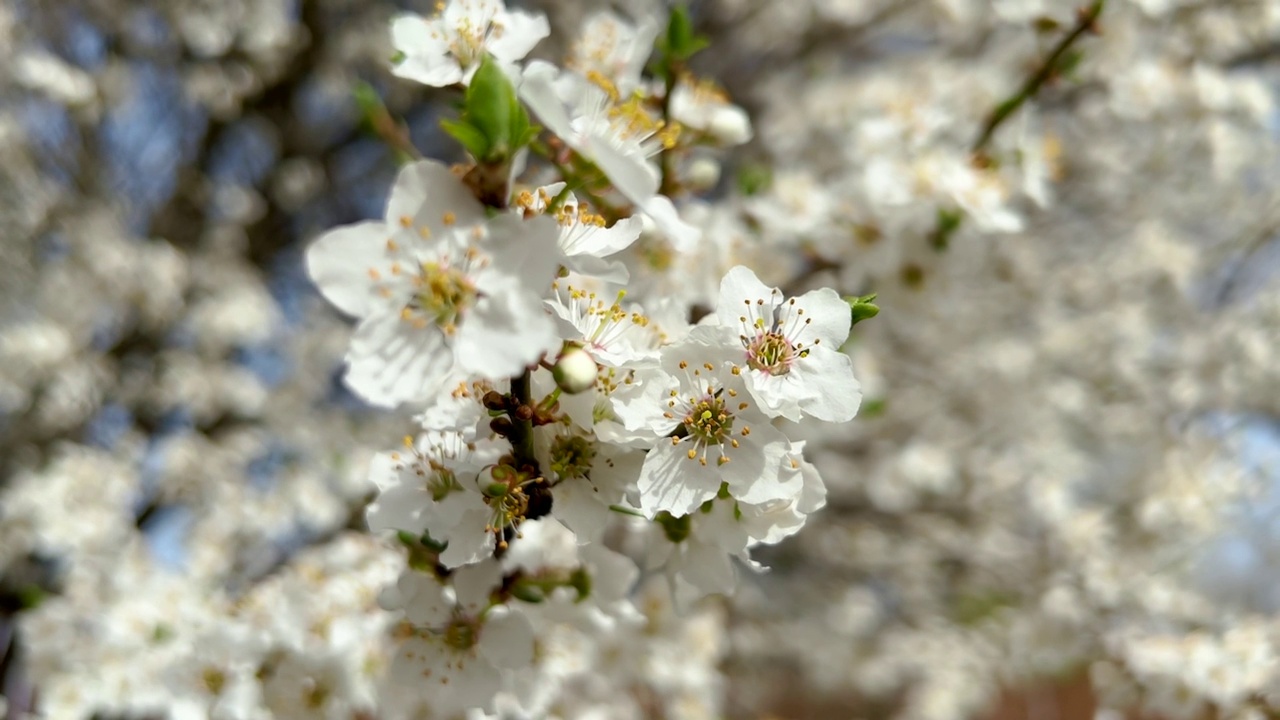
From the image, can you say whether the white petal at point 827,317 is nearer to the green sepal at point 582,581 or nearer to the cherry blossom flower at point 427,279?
the cherry blossom flower at point 427,279

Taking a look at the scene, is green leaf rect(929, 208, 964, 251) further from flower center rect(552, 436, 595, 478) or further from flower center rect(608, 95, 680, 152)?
flower center rect(552, 436, 595, 478)

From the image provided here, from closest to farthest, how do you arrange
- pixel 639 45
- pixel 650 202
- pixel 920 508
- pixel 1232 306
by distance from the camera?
pixel 650 202 < pixel 639 45 < pixel 1232 306 < pixel 920 508

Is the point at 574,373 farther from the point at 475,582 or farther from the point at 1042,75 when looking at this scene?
the point at 1042,75

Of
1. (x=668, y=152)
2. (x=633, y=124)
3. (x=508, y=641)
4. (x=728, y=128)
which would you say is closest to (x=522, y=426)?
(x=508, y=641)

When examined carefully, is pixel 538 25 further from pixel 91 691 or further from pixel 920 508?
pixel 920 508

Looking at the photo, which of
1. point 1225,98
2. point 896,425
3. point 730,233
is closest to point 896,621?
point 896,425

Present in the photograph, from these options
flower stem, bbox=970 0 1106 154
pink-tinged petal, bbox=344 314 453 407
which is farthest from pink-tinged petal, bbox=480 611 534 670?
flower stem, bbox=970 0 1106 154

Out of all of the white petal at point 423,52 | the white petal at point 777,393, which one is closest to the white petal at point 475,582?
the white petal at point 777,393
